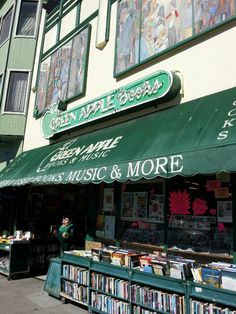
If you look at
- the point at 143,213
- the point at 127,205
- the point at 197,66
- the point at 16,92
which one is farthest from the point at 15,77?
the point at 197,66

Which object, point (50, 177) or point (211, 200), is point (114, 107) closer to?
point (50, 177)

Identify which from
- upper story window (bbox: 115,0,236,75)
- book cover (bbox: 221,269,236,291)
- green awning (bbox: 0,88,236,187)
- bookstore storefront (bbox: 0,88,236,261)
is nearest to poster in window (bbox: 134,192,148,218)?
bookstore storefront (bbox: 0,88,236,261)

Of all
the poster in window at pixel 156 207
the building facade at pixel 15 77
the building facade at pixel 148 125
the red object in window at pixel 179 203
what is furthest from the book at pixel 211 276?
the building facade at pixel 15 77

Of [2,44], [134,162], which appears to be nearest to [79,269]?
[134,162]

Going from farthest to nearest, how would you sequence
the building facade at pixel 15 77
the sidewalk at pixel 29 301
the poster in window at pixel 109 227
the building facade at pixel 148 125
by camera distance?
the building facade at pixel 15 77
the poster in window at pixel 109 227
the sidewalk at pixel 29 301
the building facade at pixel 148 125

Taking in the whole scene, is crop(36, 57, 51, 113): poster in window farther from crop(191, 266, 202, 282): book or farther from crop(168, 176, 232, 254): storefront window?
crop(191, 266, 202, 282): book

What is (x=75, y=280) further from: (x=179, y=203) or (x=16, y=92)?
(x=16, y=92)

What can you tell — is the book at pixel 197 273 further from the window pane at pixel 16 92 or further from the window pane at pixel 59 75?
the window pane at pixel 16 92

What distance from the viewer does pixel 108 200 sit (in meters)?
8.12

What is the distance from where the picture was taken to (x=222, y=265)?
4.94 metres

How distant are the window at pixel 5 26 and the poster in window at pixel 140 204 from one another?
10626 mm

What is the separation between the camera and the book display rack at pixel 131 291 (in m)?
4.52

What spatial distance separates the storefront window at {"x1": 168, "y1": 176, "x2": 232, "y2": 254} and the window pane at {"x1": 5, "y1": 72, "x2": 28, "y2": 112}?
829cm

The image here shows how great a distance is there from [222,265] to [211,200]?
1277mm
